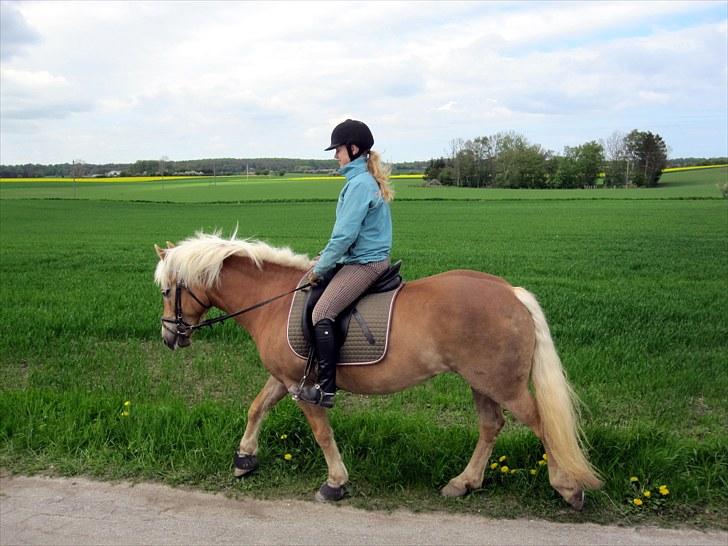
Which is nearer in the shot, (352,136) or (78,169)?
(352,136)

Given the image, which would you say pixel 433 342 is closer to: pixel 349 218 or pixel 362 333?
pixel 362 333

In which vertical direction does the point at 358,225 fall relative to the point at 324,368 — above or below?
above

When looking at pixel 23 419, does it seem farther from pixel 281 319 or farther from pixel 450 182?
pixel 450 182

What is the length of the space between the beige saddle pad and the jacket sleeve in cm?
49

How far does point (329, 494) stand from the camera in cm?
478

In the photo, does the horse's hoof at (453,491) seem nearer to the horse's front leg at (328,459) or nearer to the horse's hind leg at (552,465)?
the horse's hind leg at (552,465)

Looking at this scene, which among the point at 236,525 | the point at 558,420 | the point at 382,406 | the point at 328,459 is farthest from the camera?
the point at 382,406

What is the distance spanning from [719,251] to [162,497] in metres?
23.4

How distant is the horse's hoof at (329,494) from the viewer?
15.7 feet

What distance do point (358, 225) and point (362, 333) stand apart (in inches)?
32.9

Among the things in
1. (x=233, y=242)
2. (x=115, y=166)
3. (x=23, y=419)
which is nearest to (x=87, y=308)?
(x=23, y=419)

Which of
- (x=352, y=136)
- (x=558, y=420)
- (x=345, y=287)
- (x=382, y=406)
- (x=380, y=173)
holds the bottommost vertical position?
(x=382, y=406)

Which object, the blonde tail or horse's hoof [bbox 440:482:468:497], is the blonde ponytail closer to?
the blonde tail

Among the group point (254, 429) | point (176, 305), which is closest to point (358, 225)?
point (176, 305)
